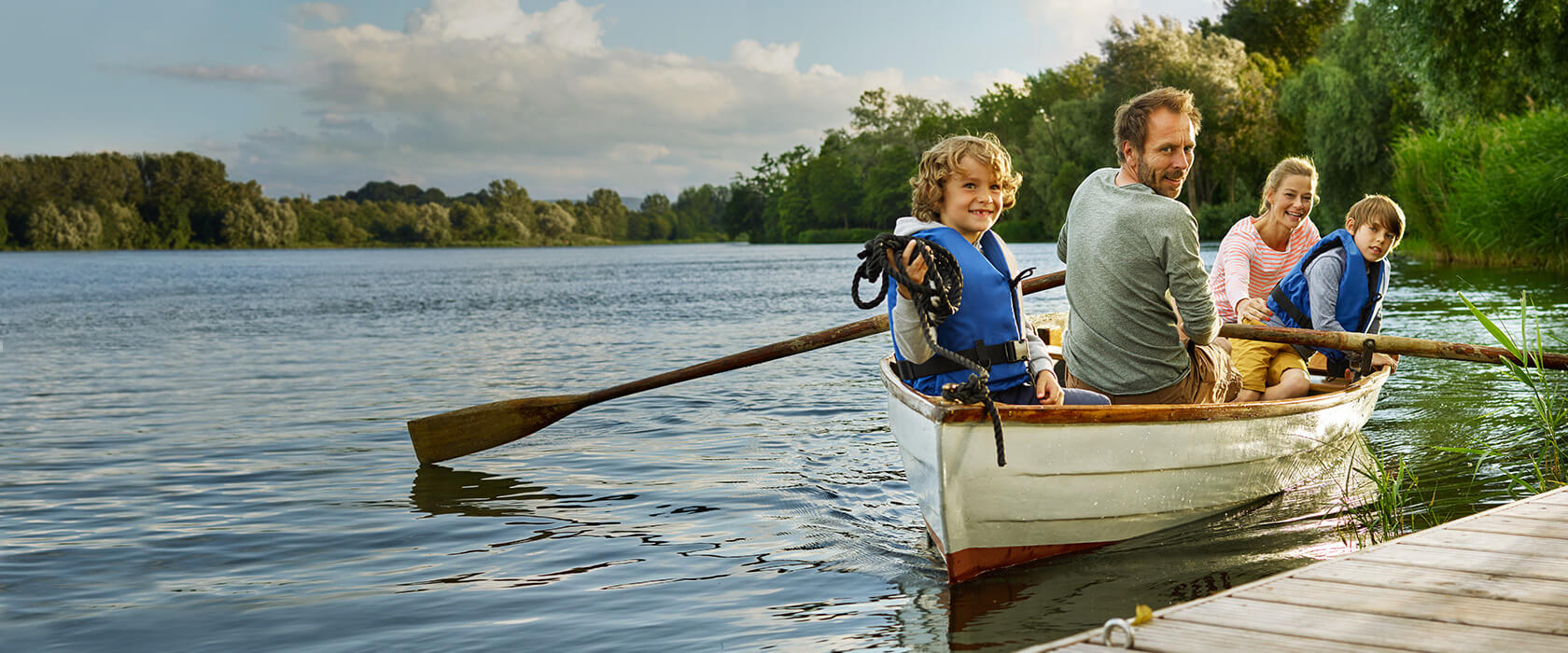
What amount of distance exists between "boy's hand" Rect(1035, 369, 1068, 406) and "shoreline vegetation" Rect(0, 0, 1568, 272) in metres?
1.52

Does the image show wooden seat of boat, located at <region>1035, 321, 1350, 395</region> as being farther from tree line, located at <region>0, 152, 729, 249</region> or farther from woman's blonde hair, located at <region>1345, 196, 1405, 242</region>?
tree line, located at <region>0, 152, 729, 249</region>

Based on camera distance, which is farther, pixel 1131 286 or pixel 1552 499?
pixel 1131 286

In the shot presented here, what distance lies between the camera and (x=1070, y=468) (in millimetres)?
4109

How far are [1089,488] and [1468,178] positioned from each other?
17.3 metres

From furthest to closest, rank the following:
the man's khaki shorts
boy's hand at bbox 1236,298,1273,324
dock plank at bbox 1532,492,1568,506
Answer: boy's hand at bbox 1236,298,1273,324 → the man's khaki shorts → dock plank at bbox 1532,492,1568,506

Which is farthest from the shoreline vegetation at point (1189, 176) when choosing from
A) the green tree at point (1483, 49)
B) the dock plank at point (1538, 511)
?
the dock plank at point (1538, 511)

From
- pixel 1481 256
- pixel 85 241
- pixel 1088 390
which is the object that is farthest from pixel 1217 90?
pixel 85 241

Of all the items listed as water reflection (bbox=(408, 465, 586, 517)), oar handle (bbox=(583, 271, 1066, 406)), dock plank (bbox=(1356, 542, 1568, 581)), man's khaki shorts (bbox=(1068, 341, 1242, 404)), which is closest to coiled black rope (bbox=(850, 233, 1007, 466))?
man's khaki shorts (bbox=(1068, 341, 1242, 404))

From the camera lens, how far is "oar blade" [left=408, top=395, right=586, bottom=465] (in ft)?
23.2

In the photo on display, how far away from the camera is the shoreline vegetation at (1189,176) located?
1764 centimetres

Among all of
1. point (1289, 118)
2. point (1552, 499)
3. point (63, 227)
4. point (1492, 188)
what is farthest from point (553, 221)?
point (1552, 499)

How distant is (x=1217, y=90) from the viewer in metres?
44.4

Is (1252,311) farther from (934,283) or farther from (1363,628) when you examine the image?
(1363,628)

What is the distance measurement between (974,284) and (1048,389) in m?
0.47
